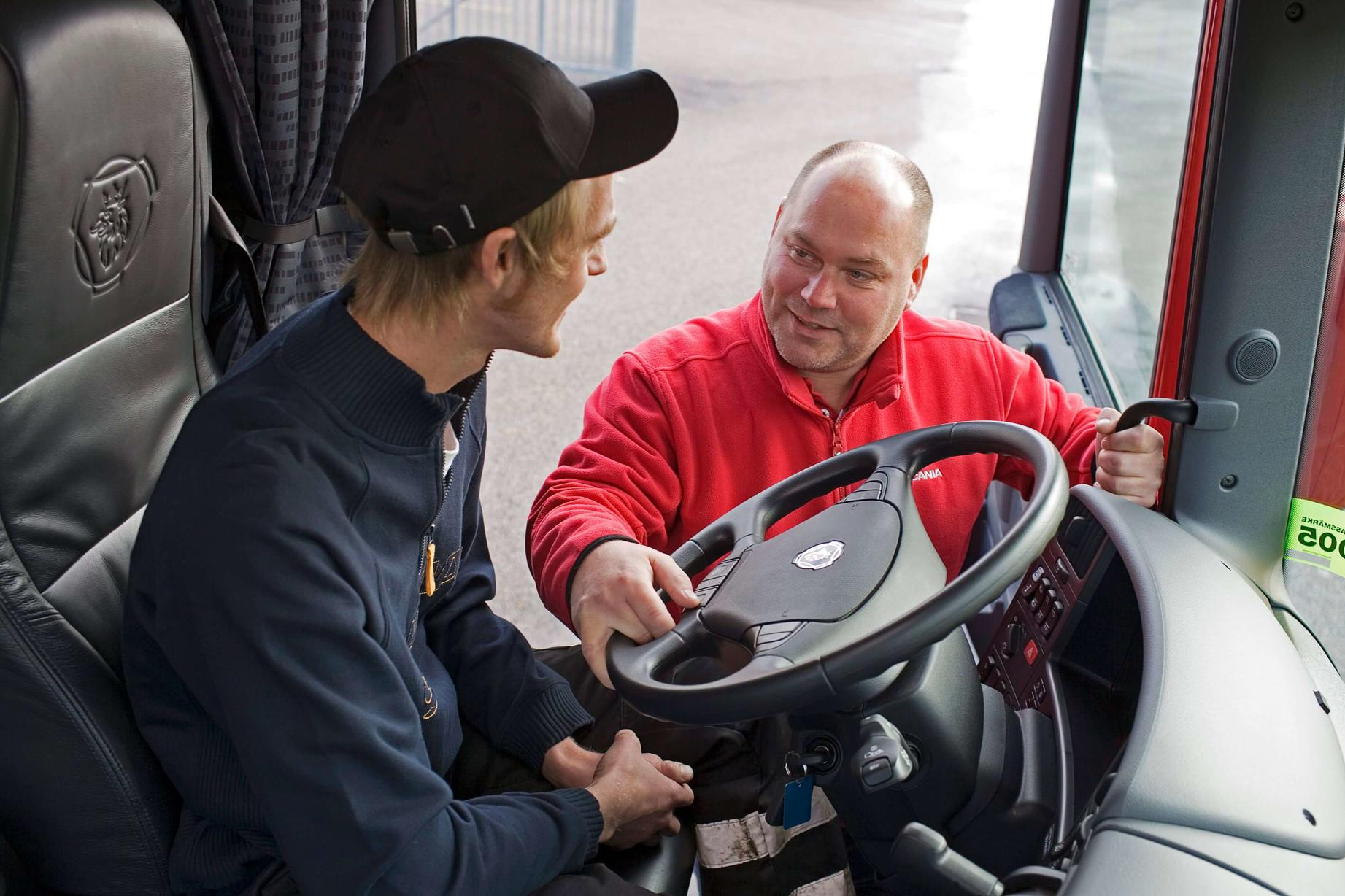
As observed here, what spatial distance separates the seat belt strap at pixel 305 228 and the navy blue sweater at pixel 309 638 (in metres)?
0.57

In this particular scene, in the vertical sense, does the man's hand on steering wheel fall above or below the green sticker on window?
below

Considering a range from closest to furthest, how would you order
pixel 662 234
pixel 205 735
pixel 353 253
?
1. pixel 205 735
2. pixel 353 253
3. pixel 662 234

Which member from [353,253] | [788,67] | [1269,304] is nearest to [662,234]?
[788,67]

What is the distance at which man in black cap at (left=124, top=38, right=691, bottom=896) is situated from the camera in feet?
3.60

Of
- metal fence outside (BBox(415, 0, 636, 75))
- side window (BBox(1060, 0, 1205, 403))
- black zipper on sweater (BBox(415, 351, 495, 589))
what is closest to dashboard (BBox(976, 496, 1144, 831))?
black zipper on sweater (BBox(415, 351, 495, 589))

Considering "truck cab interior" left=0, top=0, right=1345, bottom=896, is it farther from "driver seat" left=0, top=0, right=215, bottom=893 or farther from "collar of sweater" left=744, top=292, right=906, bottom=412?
"collar of sweater" left=744, top=292, right=906, bottom=412

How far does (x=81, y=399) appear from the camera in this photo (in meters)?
1.22

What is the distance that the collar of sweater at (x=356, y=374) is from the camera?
1173 mm

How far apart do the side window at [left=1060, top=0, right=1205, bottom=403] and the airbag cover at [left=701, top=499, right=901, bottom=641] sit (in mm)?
1203

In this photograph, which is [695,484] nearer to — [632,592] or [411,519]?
[632,592]

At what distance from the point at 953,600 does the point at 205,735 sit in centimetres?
74

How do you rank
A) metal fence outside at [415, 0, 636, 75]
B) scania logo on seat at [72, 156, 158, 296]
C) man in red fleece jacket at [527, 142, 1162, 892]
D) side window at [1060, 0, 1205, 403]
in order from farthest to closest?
1. metal fence outside at [415, 0, 636, 75]
2. side window at [1060, 0, 1205, 403]
3. man in red fleece jacket at [527, 142, 1162, 892]
4. scania logo on seat at [72, 156, 158, 296]

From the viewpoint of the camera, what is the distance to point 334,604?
1115 millimetres

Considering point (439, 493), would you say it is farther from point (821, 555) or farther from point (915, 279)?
point (915, 279)
